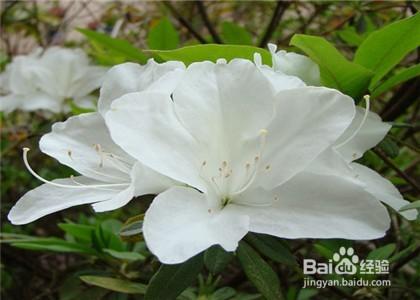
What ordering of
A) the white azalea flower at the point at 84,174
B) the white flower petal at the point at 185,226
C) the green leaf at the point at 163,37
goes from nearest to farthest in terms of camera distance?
the white flower petal at the point at 185,226
the white azalea flower at the point at 84,174
the green leaf at the point at 163,37

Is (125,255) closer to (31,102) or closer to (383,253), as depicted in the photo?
(383,253)

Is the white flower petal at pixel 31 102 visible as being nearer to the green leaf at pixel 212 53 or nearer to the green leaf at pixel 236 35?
the green leaf at pixel 236 35

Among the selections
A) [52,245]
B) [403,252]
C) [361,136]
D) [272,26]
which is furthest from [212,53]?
[272,26]

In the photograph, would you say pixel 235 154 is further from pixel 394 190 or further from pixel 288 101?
pixel 394 190

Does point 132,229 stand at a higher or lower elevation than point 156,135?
lower

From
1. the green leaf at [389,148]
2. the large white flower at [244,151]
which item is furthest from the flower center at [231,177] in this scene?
the green leaf at [389,148]

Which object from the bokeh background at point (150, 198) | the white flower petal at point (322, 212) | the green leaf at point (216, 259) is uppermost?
the white flower petal at point (322, 212)
